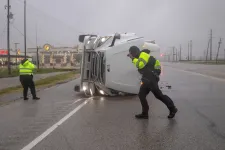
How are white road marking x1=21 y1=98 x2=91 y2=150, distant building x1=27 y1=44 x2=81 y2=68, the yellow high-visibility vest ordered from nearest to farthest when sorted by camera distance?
white road marking x1=21 y1=98 x2=91 y2=150
the yellow high-visibility vest
distant building x1=27 y1=44 x2=81 y2=68

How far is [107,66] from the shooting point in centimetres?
980

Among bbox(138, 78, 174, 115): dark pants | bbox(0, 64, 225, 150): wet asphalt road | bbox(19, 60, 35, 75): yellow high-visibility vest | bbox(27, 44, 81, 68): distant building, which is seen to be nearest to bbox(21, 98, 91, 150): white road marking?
bbox(0, 64, 225, 150): wet asphalt road

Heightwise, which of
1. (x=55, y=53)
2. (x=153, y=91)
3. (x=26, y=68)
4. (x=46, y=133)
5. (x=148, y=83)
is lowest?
(x=46, y=133)

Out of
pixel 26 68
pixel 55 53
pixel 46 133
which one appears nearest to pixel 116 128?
pixel 46 133

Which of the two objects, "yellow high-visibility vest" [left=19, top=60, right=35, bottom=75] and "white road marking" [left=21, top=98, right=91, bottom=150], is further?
"yellow high-visibility vest" [left=19, top=60, right=35, bottom=75]

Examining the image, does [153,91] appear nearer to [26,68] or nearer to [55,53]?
[26,68]

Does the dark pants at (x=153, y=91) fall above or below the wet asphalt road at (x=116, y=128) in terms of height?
above

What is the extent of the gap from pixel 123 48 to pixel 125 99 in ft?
6.15

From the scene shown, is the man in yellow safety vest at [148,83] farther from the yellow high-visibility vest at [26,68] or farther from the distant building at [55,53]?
the distant building at [55,53]

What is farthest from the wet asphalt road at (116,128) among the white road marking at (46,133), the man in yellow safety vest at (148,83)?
the man in yellow safety vest at (148,83)

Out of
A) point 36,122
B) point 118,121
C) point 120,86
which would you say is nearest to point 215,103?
point 120,86

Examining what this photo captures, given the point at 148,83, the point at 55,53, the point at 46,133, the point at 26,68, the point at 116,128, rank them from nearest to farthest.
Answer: the point at 46,133
the point at 116,128
the point at 148,83
the point at 26,68
the point at 55,53

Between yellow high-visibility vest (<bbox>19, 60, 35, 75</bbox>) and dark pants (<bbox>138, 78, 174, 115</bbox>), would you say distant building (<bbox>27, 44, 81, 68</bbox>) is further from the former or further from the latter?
dark pants (<bbox>138, 78, 174, 115</bbox>)

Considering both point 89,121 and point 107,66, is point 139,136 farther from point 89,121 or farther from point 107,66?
point 107,66
